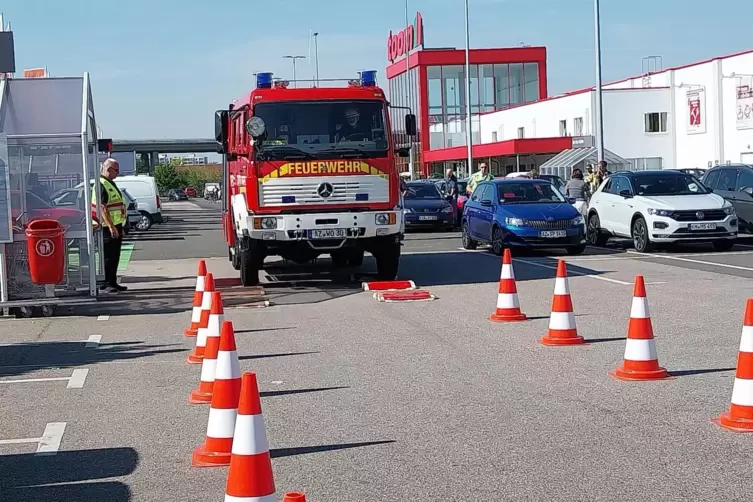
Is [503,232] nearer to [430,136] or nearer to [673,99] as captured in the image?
[673,99]

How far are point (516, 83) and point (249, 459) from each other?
76.3 m

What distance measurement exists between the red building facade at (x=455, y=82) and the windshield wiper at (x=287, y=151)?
5996 centimetres

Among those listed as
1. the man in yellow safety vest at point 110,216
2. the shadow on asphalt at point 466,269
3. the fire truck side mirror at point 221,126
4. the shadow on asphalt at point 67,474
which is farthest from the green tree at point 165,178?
the shadow on asphalt at point 67,474

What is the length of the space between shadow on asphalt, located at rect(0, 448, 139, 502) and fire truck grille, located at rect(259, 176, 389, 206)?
29.3 ft

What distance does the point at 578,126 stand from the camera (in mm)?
57344

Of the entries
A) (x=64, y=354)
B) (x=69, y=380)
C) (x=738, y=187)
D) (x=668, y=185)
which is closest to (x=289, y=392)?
(x=69, y=380)

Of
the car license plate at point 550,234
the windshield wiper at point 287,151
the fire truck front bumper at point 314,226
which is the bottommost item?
the car license plate at point 550,234

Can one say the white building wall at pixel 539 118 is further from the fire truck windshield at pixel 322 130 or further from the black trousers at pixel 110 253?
the black trousers at pixel 110 253

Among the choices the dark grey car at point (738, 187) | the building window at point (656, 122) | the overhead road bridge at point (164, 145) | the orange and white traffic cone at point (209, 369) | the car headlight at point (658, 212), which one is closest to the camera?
the orange and white traffic cone at point (209, 369)

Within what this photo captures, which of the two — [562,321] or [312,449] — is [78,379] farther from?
[562,321]

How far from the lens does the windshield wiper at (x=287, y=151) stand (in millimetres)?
15383

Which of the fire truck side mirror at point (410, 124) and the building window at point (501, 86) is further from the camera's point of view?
the building window at point (501, 86)

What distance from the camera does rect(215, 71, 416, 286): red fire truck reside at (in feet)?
50.6

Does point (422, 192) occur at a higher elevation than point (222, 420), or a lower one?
higher
